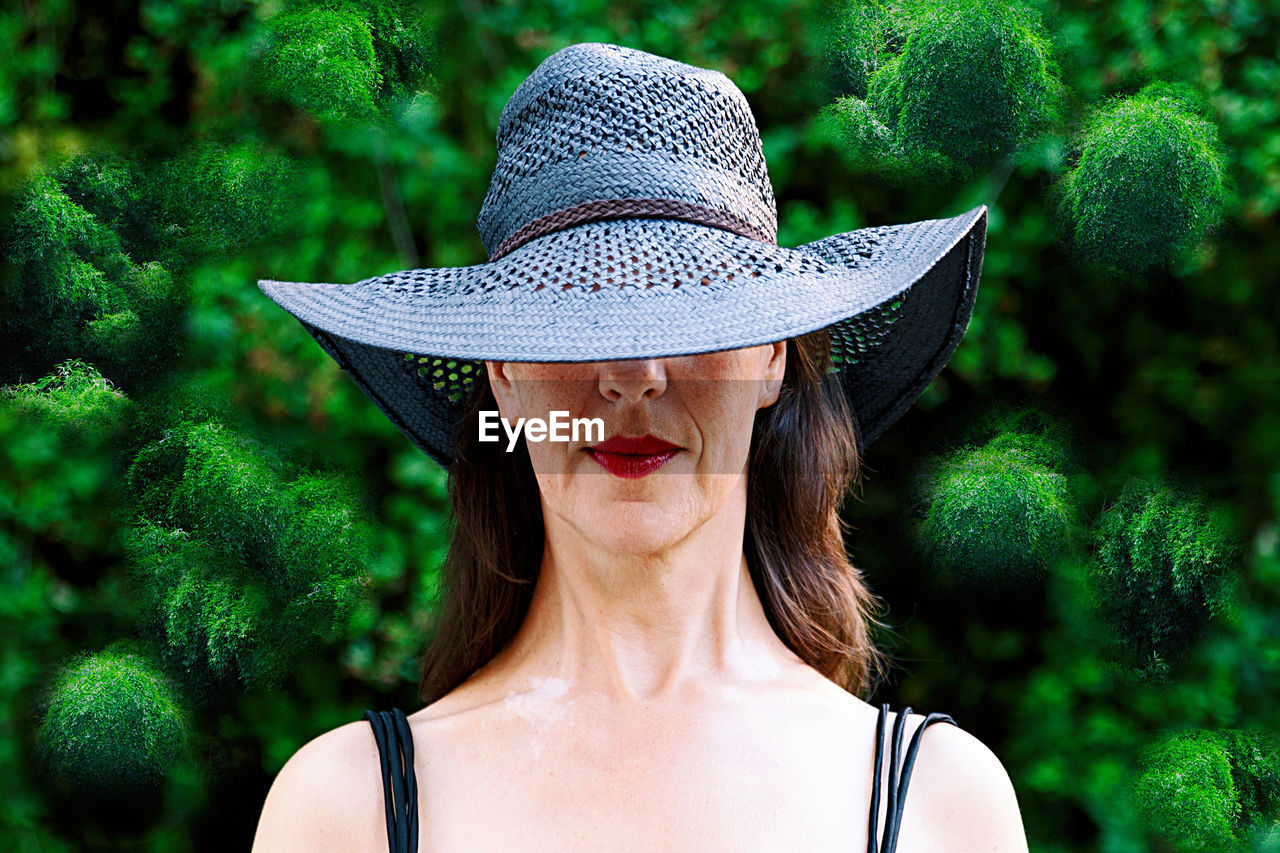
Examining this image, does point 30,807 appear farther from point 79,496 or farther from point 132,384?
point 132,384

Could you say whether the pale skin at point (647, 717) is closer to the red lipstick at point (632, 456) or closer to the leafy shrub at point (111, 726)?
the red lipstick at point (632, 456)

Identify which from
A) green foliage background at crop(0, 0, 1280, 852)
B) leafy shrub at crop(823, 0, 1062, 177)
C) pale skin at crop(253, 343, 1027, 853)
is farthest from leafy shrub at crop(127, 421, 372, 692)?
leafy shrub at crop(823, 0, 1062, 177)

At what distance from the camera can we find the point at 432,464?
1.83 metres

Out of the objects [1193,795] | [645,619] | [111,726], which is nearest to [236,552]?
[111,726]

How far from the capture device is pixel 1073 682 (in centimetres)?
176

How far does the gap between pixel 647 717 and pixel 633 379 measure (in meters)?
0.37

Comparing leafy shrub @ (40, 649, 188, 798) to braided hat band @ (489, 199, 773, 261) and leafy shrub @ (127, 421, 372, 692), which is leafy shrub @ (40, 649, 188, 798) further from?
braided hat band @ (489, 199, 773, 261)

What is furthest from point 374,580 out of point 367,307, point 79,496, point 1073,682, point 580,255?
point 1073,682

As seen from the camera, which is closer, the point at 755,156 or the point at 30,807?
the point at 755,156

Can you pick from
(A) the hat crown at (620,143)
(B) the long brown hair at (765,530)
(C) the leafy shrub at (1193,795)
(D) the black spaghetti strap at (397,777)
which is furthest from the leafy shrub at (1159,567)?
(D) the black spaghetti strap at (397,777)

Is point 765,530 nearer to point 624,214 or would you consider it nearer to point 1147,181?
point 624,214

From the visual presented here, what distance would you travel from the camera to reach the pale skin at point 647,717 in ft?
3.80

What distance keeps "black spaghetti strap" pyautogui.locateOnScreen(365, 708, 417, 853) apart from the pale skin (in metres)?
0.02

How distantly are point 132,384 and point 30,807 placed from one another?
65cm
